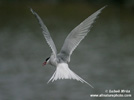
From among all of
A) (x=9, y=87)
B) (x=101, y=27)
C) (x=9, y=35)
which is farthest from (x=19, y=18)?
(x=9, y=87)

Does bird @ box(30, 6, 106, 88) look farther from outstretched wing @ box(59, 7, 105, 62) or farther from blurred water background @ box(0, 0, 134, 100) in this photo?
blurred water background @ box(0, 0, 134, 100)

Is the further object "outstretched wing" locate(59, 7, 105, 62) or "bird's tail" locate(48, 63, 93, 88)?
"outstretched wing" locate(59, 7, 105, 62)

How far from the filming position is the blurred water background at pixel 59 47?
30.7 ft

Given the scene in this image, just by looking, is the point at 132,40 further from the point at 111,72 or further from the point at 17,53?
the point at 17,53

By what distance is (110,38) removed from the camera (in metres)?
14.0

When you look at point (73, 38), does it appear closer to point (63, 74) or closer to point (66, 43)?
point (66, 43)

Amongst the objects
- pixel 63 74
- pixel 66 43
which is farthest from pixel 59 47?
pixel 63 74

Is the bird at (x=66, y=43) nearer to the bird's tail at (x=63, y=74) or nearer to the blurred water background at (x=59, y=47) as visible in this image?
the bird's tail at (x=63, y=74)

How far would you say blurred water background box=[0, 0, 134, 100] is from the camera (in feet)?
30.7

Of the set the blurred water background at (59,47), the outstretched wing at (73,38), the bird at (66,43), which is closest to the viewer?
the bird at (66,43)

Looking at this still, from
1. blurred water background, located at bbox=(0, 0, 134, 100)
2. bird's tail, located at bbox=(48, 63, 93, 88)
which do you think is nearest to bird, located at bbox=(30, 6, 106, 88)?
bird's tail, located at bbox=(48, 63, 93, 88)

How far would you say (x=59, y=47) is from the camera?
12195 millimetres

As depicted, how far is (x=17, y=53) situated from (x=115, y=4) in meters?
7.81

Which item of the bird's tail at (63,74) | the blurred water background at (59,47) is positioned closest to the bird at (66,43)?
the bird's tail at (63,74)
